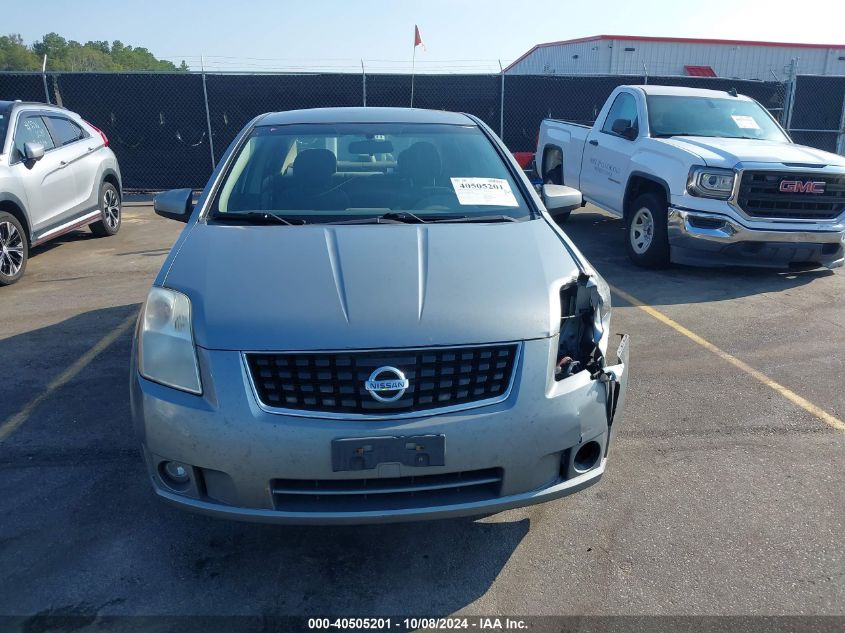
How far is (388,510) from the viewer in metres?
2.42

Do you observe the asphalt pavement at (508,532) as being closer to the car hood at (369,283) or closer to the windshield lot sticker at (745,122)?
the car hood at (369,283)

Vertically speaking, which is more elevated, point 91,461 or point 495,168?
point 495,168

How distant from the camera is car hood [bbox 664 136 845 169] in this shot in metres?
6.77

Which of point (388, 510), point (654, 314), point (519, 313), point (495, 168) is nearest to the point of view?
point (388, 510)

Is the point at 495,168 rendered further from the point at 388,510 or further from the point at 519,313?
the point at 388,510

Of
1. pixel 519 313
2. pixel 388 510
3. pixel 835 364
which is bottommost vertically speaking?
pixel 835 364

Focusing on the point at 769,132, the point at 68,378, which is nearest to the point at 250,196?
the point at 68,378

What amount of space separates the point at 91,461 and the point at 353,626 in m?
1.89

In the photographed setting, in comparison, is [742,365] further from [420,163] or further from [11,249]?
[11,249]

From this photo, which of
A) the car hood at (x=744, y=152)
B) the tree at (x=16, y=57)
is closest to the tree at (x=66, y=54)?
the tree at (x=16, y=57)

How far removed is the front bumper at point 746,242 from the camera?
674cm

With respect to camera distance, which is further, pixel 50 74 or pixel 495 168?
pixel 50 74

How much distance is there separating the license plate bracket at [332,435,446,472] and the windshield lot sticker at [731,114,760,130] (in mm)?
7249

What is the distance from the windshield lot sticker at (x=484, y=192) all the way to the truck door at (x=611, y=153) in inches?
185
